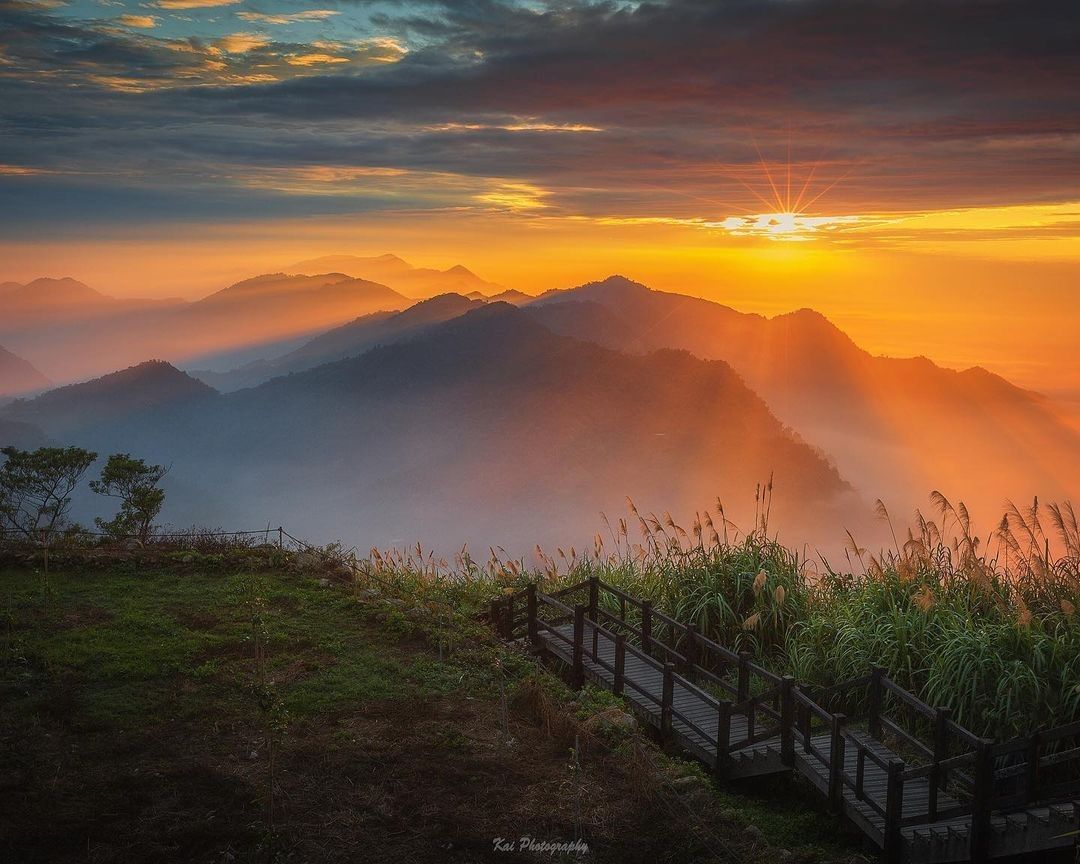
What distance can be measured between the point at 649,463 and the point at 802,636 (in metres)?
169

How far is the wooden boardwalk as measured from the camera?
8211 millimetres

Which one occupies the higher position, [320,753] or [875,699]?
[875,699]

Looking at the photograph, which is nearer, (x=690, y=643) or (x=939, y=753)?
(x=939, y=753)

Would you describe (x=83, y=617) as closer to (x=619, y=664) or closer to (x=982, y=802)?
(x=619, y=664)

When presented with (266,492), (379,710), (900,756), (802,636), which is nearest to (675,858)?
(900,756)

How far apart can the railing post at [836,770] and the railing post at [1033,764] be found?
1.80 metres

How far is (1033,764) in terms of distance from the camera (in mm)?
8164

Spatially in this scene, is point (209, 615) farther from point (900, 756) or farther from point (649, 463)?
point (649, 463)

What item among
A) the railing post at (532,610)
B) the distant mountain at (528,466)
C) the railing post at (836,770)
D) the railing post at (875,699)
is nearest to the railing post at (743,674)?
the railing post at (875,699)

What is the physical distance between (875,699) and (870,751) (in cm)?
145

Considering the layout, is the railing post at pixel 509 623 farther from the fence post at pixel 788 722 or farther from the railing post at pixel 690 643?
the fence post at pixel 788 722

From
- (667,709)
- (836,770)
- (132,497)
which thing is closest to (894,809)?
(836,770)

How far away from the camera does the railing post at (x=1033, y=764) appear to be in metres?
8.15
